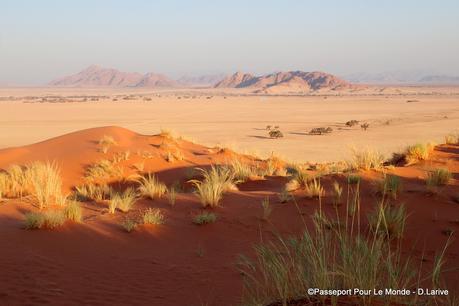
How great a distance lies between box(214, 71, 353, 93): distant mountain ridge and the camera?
146625 mm

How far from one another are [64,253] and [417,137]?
26.2 m

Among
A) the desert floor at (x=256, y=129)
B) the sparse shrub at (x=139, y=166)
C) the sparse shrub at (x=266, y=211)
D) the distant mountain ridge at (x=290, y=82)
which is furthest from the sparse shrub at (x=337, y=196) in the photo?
the distant mountain ridge at (x=290, y=82)

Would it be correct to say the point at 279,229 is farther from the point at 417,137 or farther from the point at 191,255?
the point at 417,137

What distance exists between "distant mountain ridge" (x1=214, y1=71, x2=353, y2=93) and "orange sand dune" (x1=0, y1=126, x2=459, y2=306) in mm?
121314

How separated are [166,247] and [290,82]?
503 ft

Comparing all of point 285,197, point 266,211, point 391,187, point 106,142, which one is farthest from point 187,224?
point 106,142

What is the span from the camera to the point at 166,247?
7488 mm

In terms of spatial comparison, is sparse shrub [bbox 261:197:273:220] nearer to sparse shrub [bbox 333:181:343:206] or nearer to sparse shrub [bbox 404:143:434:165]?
sparse shrub [bbox 333:181:343:206]

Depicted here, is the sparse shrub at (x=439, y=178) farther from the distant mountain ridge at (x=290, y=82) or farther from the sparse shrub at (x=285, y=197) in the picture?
the distant mountain ridge at (x=290, y=82)

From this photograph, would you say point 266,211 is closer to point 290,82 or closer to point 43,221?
point 43,221

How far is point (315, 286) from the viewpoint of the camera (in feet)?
11.9

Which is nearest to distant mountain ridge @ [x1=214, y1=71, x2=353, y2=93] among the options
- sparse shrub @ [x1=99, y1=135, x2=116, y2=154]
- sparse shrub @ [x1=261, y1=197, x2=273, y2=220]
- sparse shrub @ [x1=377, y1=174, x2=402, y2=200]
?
sparse shrub @ [x1=99, y1=135, x2=116, y2=154]

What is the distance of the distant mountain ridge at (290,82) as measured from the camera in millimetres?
146625

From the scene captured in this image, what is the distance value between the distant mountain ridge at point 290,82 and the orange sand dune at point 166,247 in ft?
398
